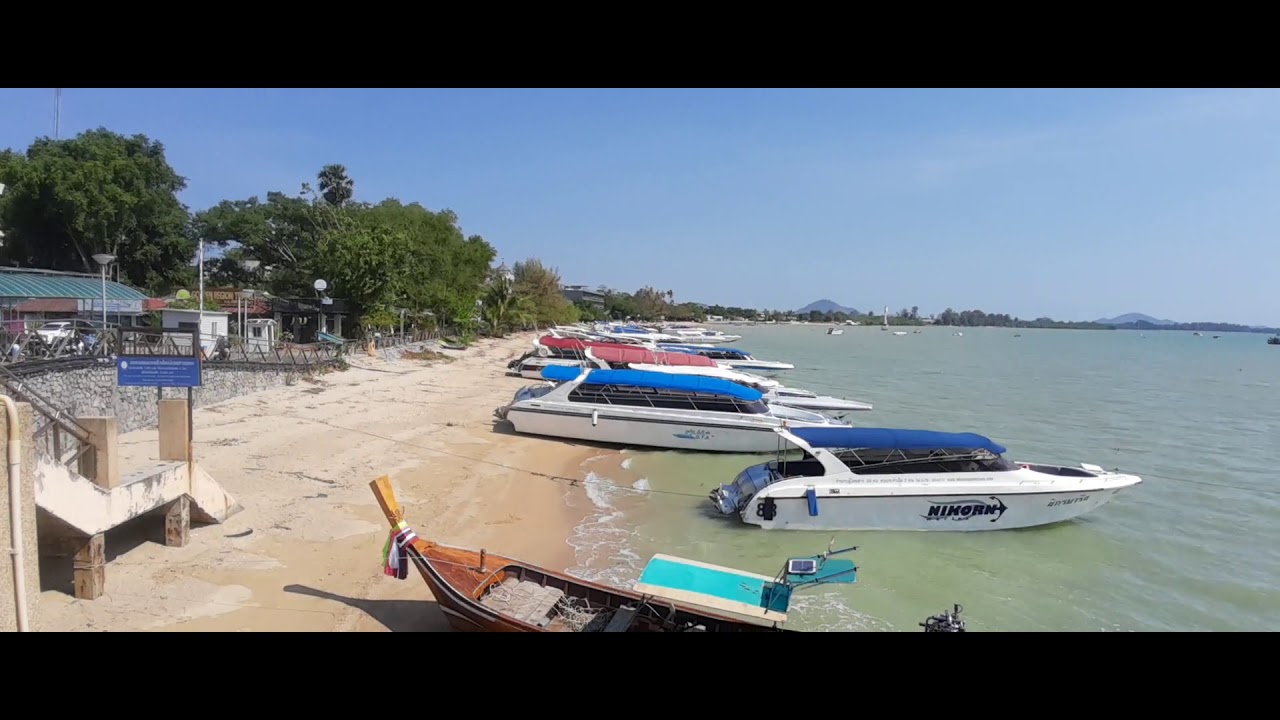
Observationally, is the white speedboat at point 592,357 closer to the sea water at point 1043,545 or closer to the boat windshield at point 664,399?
the boat windshield at point 664,399

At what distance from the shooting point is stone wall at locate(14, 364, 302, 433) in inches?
664

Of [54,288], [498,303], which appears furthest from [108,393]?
[498,303]

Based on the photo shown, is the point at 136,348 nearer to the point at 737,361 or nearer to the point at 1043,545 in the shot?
the point at 1043,545

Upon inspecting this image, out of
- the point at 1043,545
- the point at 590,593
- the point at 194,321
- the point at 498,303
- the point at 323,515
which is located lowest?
the point at 1043,545

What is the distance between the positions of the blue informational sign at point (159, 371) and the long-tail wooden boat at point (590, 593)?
4.79 metres

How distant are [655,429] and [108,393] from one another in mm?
15012

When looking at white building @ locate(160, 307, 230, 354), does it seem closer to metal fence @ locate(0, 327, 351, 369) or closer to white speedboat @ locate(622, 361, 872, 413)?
metal fence @ locate(0, 327, 351, 369)

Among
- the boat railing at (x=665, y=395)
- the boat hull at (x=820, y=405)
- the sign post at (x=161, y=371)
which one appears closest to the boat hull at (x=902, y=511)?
the boat railing at (x=665, y=395)

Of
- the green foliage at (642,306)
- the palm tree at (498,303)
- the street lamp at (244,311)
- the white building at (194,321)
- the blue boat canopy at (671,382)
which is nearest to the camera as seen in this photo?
the blue boat canopy at (671,382)

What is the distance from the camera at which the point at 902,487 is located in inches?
555

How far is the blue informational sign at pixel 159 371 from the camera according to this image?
10.9 meters
